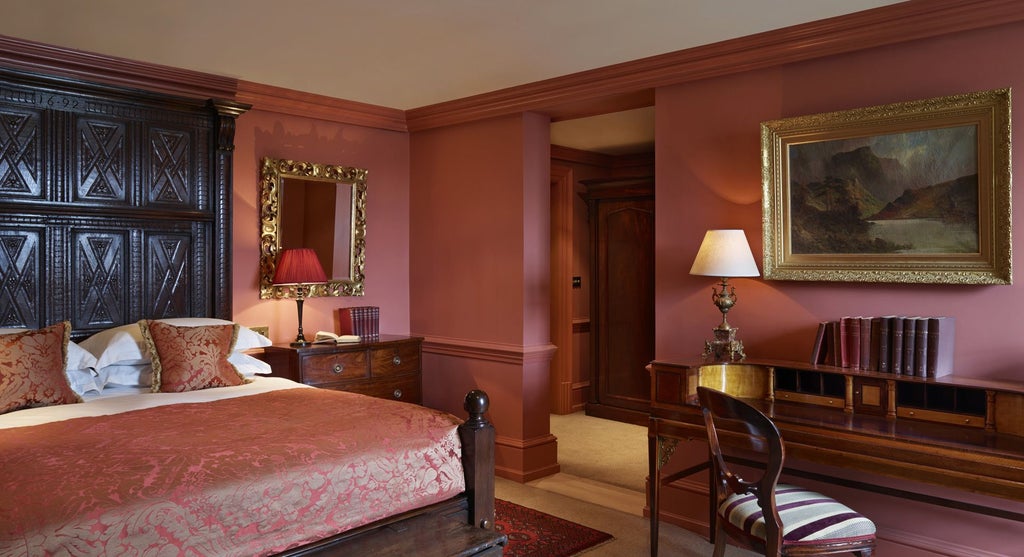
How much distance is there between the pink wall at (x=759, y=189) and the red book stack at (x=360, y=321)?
2.05 meters

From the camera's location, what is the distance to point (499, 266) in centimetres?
508

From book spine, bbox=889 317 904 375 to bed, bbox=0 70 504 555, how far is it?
1725 millimetres

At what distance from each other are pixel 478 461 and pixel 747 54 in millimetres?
2424

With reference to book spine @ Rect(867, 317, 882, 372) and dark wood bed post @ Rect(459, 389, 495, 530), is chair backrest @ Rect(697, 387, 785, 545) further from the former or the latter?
dark wood bed post @ Rect(459, 389, 495, 530)

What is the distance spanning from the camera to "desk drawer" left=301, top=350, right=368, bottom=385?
448 centimetres

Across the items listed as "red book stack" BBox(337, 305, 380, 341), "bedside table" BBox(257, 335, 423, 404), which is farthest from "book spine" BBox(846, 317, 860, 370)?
"red book stack" BBox(337, 305, 380, 341)

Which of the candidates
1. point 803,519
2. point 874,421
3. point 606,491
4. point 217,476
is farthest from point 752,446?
point 606,491

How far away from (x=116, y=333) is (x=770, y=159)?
3.41m

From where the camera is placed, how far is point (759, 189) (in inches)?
148

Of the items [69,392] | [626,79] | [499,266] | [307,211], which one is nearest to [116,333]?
[69,392]

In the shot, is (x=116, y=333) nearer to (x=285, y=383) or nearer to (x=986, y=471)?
(x=285, y=383)

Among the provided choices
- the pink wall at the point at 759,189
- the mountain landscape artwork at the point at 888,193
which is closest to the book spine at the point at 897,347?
the pink wall at the point at 759,189

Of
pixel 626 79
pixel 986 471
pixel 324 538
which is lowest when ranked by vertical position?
pixel 324 538

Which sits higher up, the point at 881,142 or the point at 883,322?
the point at 881,142
